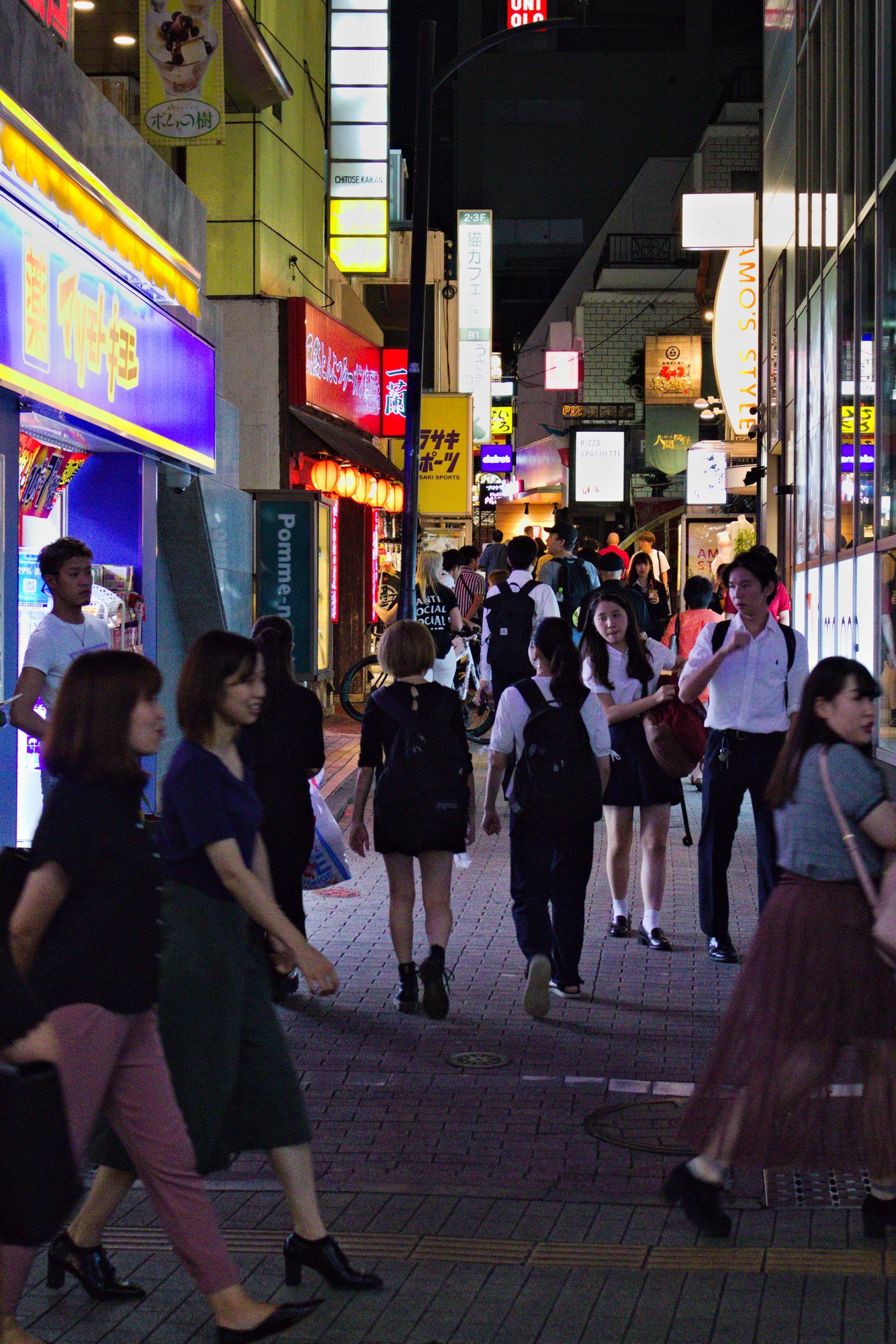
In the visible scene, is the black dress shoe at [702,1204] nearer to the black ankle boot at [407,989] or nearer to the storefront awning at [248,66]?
the black ankle boot at [407,989]

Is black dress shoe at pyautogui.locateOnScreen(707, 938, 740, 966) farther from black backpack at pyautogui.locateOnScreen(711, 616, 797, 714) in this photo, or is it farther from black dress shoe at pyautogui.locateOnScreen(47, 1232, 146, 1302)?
black dress shoe at pyautogui.locateOnScreen(47, 1232, 146, 1302)

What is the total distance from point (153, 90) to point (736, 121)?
26.9 meters

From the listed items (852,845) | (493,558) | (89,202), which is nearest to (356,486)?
(493,558)

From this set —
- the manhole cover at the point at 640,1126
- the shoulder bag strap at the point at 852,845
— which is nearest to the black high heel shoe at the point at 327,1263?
the manhole cover at the point at 640,1126

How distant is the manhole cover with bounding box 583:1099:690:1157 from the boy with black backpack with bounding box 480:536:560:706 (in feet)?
24.1

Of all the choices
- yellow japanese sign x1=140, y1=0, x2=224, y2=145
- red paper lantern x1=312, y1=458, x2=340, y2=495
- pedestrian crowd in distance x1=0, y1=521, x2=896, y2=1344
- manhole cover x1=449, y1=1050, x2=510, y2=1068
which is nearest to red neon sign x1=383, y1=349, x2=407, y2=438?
red paper lantern x1=312, y1=458, x2=340, y2=495

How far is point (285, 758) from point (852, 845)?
332 centimetres

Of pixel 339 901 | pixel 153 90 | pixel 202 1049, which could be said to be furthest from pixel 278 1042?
pixel 153 90

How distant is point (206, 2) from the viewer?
1200 cm

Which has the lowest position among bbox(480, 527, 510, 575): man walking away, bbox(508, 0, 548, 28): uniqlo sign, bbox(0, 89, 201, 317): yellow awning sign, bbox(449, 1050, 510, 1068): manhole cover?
bbox(449, 1050, 510, 1068): manhole cover

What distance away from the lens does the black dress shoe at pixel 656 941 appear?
27.9 ft

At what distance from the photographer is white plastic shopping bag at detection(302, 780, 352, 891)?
7493 millimetres

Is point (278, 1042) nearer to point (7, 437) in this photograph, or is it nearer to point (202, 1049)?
point (202, 1049)

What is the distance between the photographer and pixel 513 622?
520 inches
